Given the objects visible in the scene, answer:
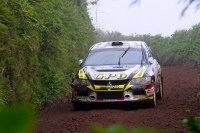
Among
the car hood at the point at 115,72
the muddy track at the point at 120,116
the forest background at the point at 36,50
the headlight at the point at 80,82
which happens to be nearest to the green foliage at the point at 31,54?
the forest background at the point at 36,50

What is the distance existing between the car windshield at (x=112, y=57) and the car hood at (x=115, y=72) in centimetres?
40

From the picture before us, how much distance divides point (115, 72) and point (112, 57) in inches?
39.8

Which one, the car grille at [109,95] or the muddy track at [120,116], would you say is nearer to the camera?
the muddy track at [120,116]

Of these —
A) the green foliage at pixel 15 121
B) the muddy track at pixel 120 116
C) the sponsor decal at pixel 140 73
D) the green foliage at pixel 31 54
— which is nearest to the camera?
the green foliage at pixel 15 121

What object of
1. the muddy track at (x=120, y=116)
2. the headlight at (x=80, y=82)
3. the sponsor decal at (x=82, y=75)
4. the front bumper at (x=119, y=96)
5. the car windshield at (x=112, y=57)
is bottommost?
the muddy track at (x=120, y=116)

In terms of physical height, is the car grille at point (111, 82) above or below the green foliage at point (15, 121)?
below

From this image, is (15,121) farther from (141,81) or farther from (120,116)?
(141,81)

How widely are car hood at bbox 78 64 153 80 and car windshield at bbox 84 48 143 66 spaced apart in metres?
Answer: 0.40

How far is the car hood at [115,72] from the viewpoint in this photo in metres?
9.55

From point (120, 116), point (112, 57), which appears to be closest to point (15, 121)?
point (120, 116)

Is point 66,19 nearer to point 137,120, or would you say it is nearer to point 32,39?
point 32,39

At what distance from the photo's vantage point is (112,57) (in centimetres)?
1062

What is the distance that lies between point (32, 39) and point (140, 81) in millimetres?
2647

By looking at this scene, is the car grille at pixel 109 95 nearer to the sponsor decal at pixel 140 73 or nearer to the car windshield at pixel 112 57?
the sponsor decal at pixel 140 73
